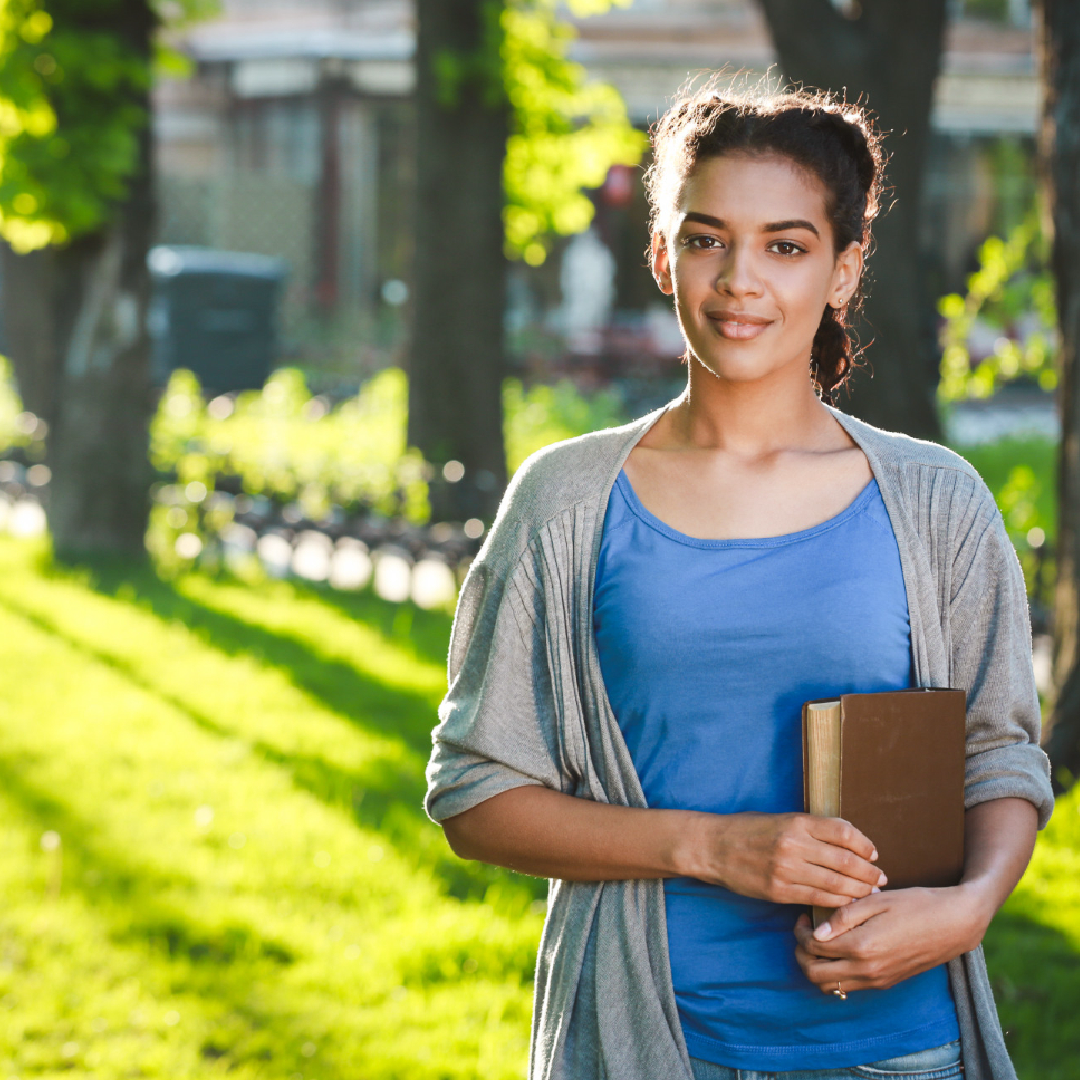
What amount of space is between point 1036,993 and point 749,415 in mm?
2888

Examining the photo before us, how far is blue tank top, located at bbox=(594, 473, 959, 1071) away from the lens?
71.9 inches

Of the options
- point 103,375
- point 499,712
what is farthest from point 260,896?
point 103,375

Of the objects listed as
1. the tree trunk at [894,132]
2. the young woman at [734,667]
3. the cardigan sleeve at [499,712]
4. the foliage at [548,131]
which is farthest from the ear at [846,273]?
the foliage at [548,131]

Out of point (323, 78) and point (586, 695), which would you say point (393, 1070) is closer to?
point (586, 695)

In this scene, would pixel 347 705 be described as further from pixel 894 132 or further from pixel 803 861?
pixel 803 861

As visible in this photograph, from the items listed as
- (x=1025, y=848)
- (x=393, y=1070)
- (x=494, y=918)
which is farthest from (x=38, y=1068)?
(x=1025, y=848)

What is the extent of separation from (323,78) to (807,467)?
93.6 feet

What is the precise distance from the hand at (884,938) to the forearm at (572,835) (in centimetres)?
19

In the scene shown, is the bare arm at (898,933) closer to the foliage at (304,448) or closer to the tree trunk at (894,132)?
the tree trunk at (894,132)

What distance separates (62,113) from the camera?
32.9 ft

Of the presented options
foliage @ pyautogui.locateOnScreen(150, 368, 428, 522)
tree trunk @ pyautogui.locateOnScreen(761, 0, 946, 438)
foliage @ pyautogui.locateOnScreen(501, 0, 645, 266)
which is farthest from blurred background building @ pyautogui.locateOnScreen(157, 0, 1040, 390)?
tree trunk @ pyautogui.locateOnScreen(761, 0, 946, 438)

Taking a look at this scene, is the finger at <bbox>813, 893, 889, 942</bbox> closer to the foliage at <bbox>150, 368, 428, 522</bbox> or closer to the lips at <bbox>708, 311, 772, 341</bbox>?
the lips at <bbox>708, 311, 772, 341</bbox>

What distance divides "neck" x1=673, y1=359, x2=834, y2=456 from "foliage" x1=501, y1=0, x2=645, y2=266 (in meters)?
9.63

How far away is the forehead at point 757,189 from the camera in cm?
189
